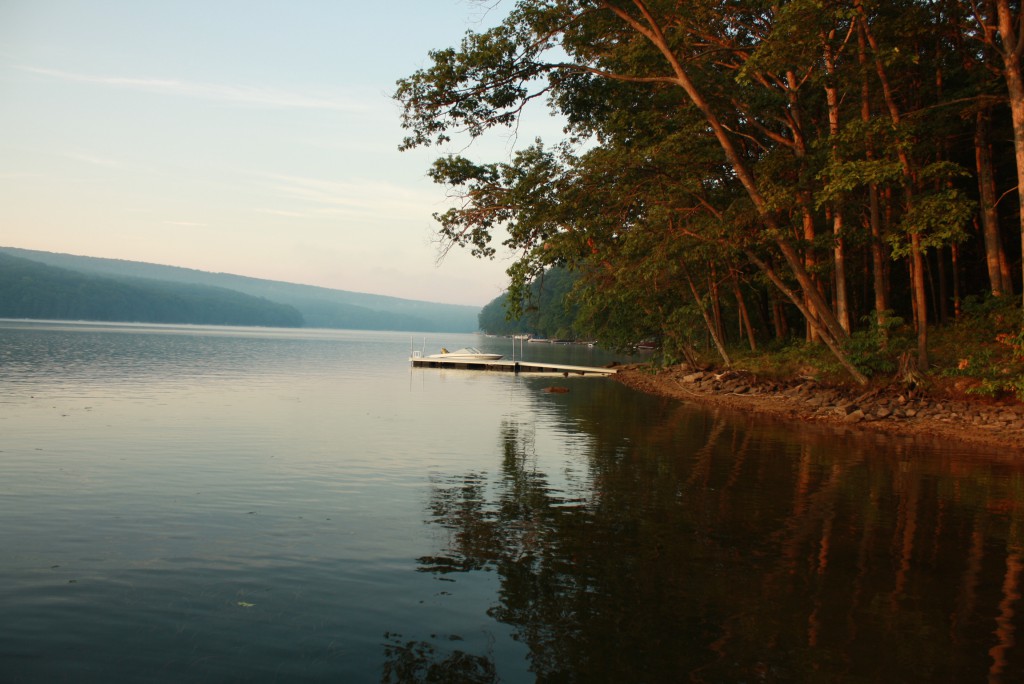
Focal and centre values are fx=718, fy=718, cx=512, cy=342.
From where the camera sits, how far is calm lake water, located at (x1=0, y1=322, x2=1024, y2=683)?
581 centimetres

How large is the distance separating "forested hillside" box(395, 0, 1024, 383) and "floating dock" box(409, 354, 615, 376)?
64.0ft

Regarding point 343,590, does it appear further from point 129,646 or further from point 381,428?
point 381,428

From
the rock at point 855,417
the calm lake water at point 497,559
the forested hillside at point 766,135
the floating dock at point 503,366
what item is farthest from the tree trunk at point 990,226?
the floating dock at point 503,366

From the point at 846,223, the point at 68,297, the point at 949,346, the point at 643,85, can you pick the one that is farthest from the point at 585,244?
the point at 68,297

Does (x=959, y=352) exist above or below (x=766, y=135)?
below

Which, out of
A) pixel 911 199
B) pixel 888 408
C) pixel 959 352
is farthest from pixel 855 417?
pixel 911 199

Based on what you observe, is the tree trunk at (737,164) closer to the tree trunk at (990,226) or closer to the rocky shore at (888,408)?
the rocky shore at (888,408)

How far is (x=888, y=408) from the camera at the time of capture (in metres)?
21.3

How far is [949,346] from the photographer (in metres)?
22.4

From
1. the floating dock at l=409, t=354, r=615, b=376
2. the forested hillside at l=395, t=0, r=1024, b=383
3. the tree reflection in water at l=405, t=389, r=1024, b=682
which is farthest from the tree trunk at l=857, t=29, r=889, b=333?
the floating dock at l=409, t=354, r=615, b=376

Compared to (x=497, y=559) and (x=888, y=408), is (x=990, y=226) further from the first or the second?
(x=497, y=559)

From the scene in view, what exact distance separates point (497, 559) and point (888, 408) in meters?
17.3

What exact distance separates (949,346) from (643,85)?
12.6 metres

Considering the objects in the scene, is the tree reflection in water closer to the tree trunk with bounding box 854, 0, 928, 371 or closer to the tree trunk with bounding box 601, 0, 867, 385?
the tree trunk with bounding box 854, 0, 928, 371
